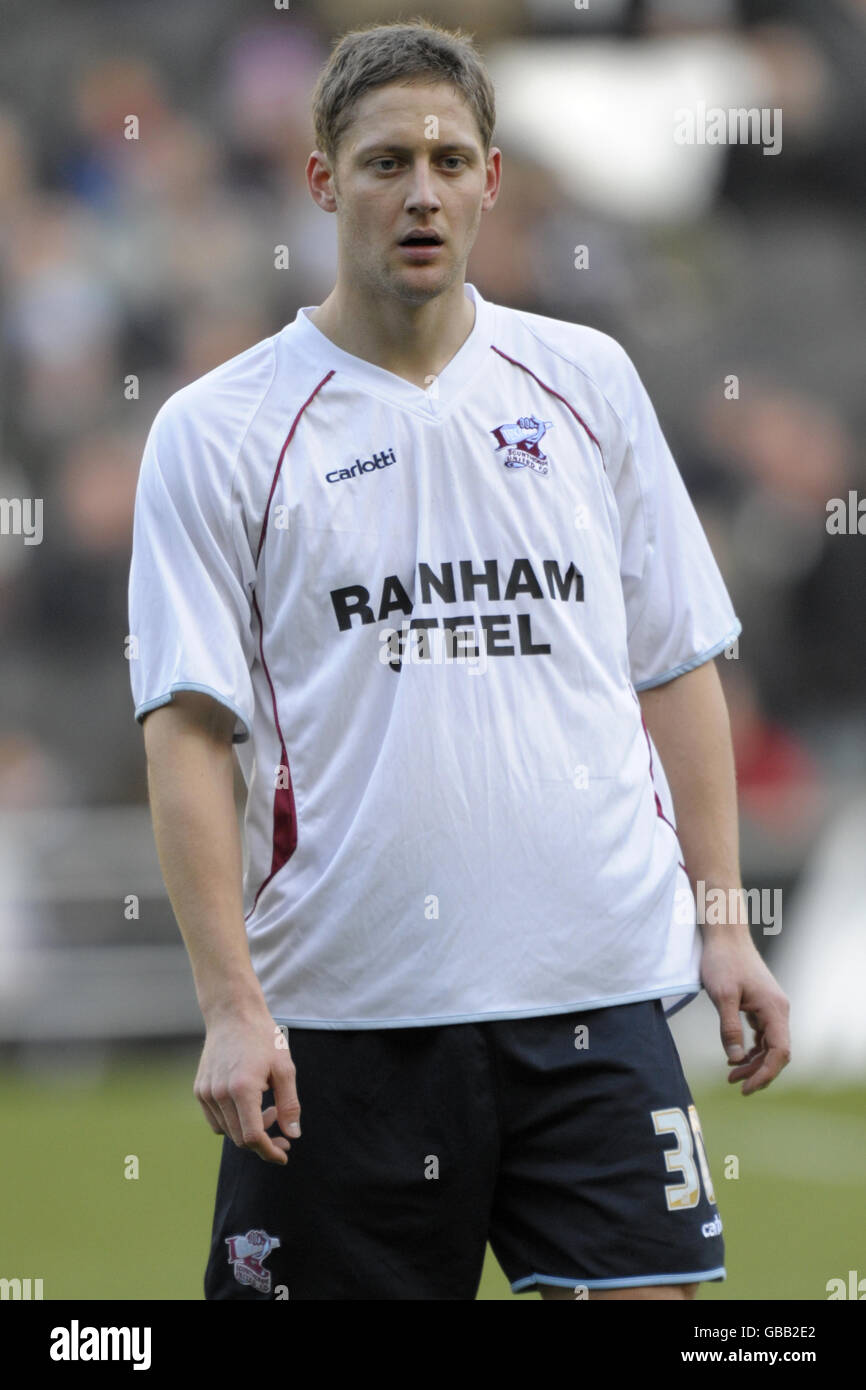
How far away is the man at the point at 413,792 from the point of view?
3154 mm

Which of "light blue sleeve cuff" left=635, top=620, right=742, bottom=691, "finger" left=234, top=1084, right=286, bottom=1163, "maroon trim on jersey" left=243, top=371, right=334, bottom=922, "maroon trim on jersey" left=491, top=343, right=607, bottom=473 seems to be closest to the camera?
"finger" left=234, top=1084, right=286, bottom=1163

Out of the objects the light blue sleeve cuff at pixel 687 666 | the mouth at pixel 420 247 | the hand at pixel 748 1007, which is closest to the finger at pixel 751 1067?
the hand at pixel 748 1007

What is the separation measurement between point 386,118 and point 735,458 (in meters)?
7.91

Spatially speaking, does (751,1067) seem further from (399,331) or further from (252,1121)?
(399,331)

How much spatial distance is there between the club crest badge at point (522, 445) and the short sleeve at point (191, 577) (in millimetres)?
417

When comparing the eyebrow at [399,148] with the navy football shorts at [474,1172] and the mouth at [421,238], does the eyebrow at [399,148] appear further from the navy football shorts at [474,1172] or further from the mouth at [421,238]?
the navy football shorts at [474,1172]

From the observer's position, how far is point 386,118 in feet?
10.5

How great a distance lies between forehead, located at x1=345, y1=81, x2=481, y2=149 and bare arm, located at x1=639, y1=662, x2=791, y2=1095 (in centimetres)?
95

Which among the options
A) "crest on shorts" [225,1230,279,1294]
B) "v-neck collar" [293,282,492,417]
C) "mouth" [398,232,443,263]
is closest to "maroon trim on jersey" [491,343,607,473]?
"v-neck collar" [293,282,492,417]

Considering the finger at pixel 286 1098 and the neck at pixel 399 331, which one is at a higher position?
the neck at pixel 399 331

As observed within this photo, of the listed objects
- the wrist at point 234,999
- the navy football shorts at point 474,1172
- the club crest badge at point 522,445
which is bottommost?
the navy football shorts at point 474,1172

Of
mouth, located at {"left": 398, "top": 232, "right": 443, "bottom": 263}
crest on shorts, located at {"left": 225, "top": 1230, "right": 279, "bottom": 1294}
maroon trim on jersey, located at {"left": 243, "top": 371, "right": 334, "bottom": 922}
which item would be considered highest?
mouth, located at {"left": 398, "top": 232, "right": 443, "bottom": 263}

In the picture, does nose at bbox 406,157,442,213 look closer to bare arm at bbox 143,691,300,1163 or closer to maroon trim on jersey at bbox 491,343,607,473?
maroon trim on jersey at bbox 491,343,607,473

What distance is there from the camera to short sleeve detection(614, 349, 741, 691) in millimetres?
3432
